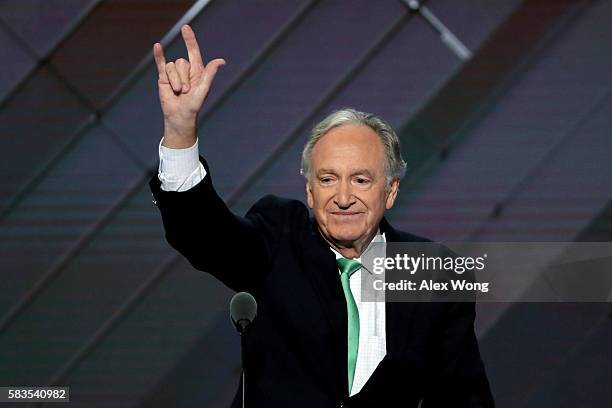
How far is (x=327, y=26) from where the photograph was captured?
3533mm

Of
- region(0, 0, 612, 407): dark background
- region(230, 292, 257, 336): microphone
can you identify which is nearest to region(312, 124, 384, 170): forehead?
region(230, 292, 257, 336): microphone

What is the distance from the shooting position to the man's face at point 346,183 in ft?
6.69

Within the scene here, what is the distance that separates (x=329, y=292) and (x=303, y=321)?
81 mm

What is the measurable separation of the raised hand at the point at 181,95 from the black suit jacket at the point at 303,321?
0.10 meters

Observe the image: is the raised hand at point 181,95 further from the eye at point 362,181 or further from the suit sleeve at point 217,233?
the eye at point 362,181

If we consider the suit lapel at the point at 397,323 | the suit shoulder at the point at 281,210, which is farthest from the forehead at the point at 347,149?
the suit lapel at the point at 397,323

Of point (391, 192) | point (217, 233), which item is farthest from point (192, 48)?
point (391, 192)

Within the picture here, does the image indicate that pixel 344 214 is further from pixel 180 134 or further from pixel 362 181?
pixel 180 134

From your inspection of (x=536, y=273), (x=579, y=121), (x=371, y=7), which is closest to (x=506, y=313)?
(x=536, y=273)

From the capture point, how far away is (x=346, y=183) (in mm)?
2045

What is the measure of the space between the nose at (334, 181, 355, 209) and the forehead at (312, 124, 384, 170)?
0.04 meters

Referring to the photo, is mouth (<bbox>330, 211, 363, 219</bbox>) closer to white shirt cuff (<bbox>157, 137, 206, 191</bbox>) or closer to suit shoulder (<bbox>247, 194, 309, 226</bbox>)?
suit shoulder (<bbox>247, 194, 309, 226</bbox>)

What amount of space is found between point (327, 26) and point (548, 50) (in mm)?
780

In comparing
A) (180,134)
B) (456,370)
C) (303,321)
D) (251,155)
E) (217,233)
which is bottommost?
(456,370)
